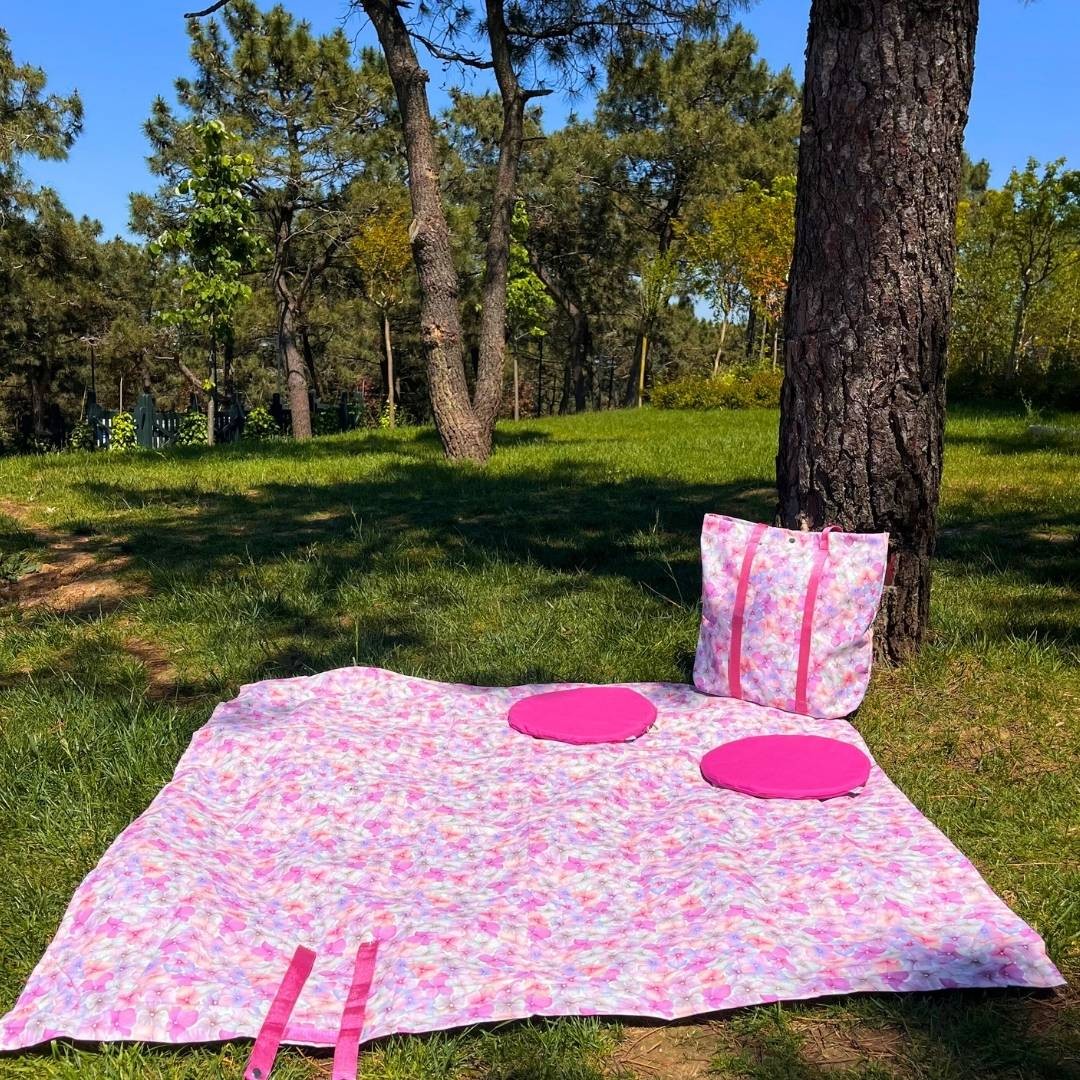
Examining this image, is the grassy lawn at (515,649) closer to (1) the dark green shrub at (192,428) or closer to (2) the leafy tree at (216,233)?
(2) the leafy tree at (216,233)

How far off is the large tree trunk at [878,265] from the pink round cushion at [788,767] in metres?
0.94

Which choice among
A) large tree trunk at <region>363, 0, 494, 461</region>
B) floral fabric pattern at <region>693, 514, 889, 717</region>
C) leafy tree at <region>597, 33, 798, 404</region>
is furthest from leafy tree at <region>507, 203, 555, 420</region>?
floral fabric pattern at <region>693, 514, 889, 717</region>

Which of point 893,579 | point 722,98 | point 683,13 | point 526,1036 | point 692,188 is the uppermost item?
point 722,98

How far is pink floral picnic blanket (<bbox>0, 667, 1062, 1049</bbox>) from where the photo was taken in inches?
82.7

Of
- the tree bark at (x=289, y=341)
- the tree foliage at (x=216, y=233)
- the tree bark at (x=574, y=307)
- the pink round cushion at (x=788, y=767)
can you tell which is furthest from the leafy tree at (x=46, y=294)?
the pink round cushion at (x=788, y=767)

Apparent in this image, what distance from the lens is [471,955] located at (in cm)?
225

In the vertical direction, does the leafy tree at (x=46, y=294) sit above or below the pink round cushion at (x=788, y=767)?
above

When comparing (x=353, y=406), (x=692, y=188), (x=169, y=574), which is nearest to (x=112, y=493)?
(x=169, y=574)

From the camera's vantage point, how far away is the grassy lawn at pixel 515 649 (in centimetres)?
202

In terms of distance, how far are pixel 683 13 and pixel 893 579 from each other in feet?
27.1

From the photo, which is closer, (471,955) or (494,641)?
(471,955)

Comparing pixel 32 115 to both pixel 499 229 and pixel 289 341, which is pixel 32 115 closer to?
pixel 289 341

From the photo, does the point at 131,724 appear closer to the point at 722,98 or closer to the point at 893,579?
the point at 893,579

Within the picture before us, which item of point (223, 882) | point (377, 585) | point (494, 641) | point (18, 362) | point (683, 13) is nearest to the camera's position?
point (223, 882)
